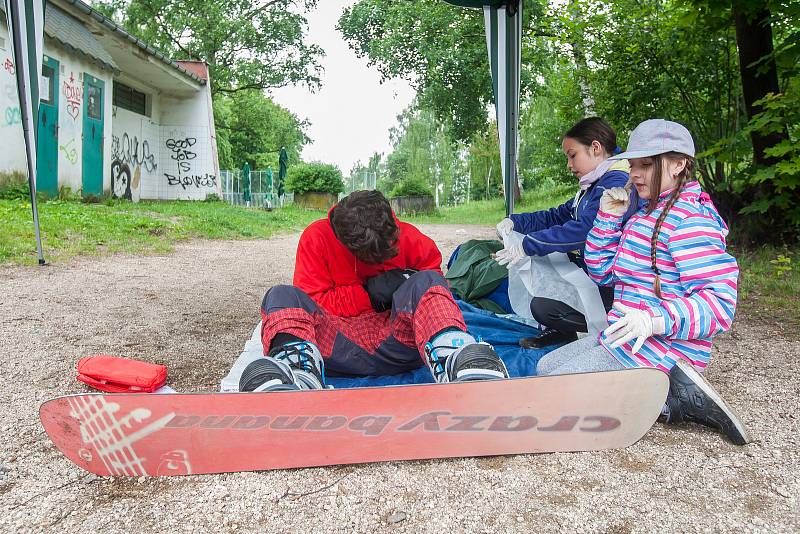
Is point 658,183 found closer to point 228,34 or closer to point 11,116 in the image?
point 11,116

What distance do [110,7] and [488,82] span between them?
42.7 ft

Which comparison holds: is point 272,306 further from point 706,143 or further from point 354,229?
point 706,143

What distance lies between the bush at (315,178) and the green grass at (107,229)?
16.0ft

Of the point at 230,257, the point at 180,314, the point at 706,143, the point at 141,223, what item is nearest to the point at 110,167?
the point at 141,223

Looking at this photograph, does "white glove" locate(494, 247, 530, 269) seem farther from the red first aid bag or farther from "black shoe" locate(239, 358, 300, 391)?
the red first aid bag

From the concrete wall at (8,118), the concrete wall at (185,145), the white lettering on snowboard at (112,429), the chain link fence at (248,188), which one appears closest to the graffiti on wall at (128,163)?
the concrete wall at (185,145)

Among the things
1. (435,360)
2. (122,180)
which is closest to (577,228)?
(435,360)

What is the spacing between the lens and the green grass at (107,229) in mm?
6008

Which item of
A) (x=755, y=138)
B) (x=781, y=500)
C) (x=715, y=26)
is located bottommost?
(x=781, y=500)

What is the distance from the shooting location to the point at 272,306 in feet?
6.25

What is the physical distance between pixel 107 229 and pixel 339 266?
6.27m

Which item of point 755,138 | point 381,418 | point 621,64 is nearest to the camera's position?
point 381,418

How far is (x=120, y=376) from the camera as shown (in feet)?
7.21

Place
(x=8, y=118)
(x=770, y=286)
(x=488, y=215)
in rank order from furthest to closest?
1. (x=488, y=215)
2. (x=8, y=118)
3. (x=770, y=286)
